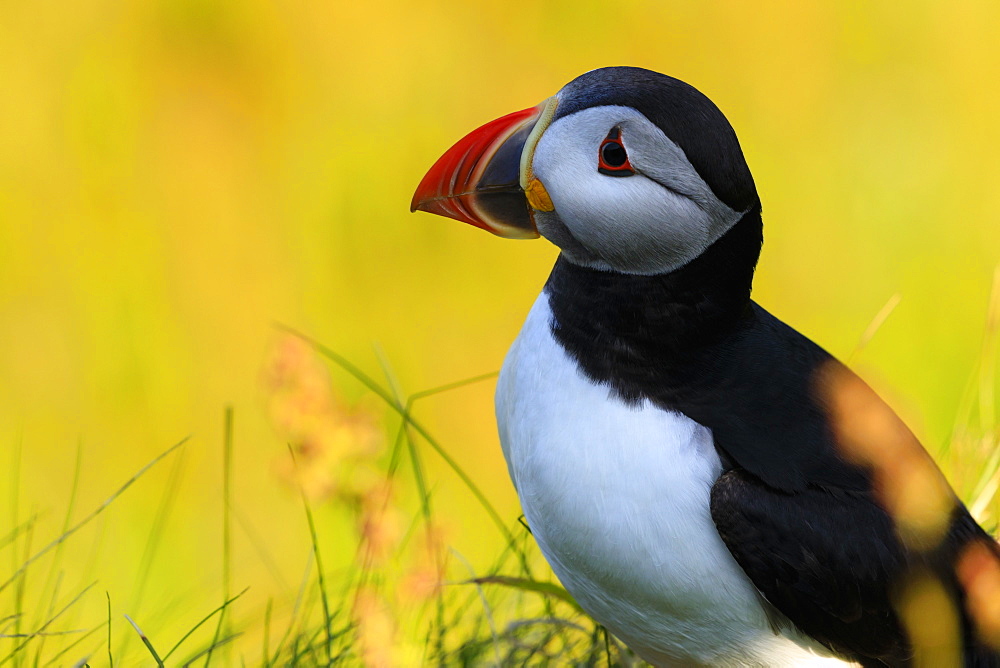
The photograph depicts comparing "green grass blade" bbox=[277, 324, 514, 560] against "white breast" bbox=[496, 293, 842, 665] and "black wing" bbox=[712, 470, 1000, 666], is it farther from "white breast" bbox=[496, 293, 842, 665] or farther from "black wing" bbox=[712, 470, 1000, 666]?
"black wing" bbox=[712, 470, 1000, 666]

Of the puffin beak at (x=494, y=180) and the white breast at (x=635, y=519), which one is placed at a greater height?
the puffin beak at (x=494, y=180)

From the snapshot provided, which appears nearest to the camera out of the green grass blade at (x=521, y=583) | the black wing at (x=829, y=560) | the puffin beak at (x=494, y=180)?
the black wing at (x=829, y=560)

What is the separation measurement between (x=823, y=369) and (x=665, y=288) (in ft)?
1.13

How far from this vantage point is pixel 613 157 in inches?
75.9

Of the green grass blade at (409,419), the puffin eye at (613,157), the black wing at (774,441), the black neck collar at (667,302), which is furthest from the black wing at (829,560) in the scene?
the green grass blade at (409,419)

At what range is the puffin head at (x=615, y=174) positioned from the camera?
190 cm

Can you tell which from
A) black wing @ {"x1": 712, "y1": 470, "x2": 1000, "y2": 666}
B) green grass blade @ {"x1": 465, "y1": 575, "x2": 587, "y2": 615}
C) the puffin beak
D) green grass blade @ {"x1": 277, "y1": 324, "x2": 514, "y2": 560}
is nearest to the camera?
black wing @ {"x1": 712, "y1": 470, "x2": 1000, "y2": 666}

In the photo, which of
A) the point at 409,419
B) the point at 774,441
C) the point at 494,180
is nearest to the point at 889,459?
the point at 774,441

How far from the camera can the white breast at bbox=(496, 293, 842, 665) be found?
1892 mm

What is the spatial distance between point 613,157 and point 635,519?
22.0 inches

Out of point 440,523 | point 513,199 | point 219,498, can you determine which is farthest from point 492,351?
point 513,199

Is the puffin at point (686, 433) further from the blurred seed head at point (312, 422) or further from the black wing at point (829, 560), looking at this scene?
the blurred seed head at point (312, 422)

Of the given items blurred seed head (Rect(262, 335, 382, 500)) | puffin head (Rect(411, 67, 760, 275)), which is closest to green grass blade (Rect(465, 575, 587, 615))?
blurred seed head (Rect(262, 335, 382, 500))

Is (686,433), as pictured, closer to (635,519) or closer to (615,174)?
(635,519)
